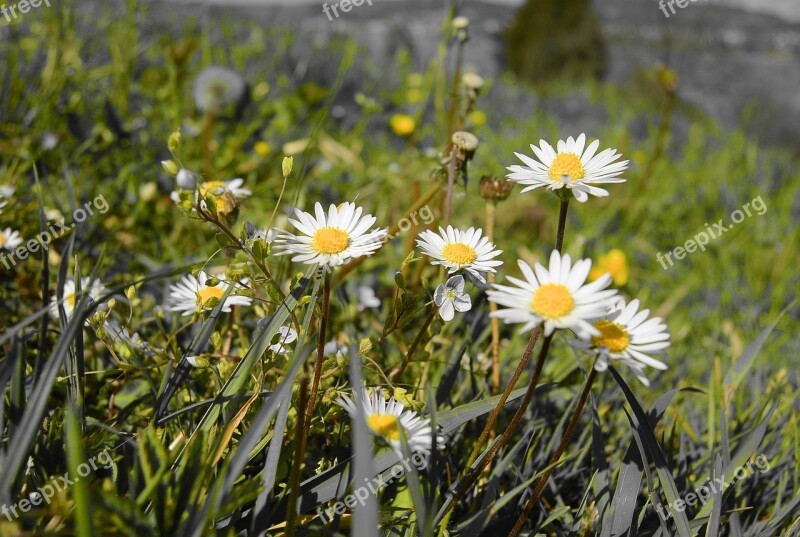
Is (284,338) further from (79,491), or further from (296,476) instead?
(79,491)

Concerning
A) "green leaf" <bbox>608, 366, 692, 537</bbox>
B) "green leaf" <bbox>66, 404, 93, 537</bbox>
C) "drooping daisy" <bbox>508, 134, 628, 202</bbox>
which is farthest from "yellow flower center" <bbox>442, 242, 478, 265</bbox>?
"green leaf" <bbox>66, 404, 93, 537</bbox>

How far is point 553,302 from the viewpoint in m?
0.58

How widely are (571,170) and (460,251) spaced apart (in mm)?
161

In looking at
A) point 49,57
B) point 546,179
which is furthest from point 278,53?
point 546,179

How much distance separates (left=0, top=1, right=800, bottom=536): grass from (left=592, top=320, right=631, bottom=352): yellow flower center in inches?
1.3

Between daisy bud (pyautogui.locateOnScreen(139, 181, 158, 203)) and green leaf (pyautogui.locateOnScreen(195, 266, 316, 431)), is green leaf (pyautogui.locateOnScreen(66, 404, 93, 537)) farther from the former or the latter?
daisy bud (pyautogui.locateOnScreen(139, 181, 158, 203))

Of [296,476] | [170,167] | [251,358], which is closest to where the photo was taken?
[296,476]

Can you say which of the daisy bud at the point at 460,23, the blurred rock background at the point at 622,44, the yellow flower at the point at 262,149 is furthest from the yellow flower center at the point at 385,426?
the blurred rock background at the point at 622,44

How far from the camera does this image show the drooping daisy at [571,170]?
691mm

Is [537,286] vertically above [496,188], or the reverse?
[496,188]
